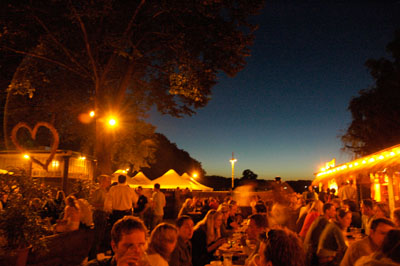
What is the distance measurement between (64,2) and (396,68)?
22.1 meters

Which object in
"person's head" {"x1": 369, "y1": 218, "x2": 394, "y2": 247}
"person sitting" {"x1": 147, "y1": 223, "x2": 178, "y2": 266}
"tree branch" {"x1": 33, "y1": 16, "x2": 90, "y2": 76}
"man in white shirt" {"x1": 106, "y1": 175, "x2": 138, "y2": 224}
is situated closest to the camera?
"person sitting" {"x1": 147, "y1": 223, "x2": 178, "y2": 266}

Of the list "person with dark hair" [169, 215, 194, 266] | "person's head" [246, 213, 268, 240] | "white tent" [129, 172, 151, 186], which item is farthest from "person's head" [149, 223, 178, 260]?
"white tent" [129, 172, 151, 186]

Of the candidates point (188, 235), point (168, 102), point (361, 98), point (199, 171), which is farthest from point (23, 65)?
point (199, 171)

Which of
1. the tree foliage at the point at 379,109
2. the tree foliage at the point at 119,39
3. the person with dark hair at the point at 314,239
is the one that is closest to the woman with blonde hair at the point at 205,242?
the person with dark hair at the point at 314,239

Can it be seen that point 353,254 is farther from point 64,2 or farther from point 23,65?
point 23,65

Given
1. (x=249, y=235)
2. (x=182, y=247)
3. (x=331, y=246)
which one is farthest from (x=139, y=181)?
(x=331, y=246)

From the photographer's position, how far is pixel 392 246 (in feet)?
8.60

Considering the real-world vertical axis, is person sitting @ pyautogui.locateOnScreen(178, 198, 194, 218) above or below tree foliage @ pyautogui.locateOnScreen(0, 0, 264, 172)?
below

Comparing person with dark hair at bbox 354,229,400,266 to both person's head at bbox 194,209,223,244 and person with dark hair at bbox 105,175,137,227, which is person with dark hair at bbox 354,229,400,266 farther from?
person with dark hair at bbox 105,175,137,227

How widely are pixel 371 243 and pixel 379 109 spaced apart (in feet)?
72.6

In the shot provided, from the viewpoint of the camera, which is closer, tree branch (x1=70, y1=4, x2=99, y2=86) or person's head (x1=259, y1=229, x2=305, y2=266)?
person's head (x1=259, y1=229, x2=305, y2=266)

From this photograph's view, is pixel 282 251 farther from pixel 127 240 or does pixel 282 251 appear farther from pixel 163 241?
pixel 163 241

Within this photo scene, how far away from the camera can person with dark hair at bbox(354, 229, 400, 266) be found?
8.03 feet

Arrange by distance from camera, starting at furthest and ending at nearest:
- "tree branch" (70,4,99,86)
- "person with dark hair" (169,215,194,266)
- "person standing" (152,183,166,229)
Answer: "person standing" (152,183,166,229)
"tree branch" (70,4,99,86)
"person with dark hair" (169,215,194,266)
